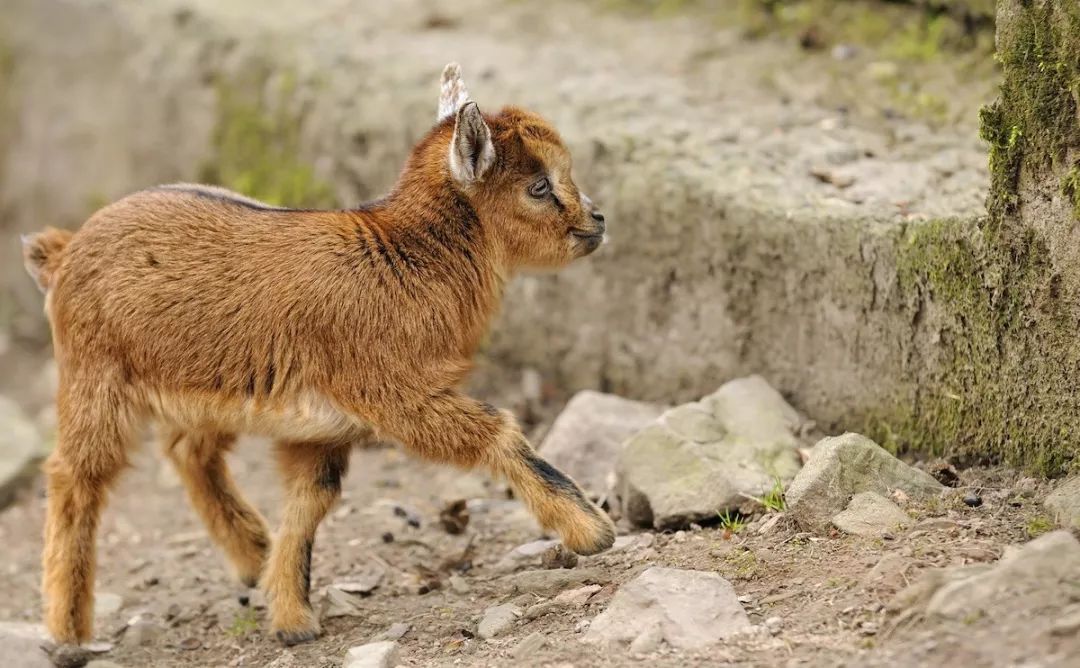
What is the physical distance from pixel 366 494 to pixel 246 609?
1508 mm

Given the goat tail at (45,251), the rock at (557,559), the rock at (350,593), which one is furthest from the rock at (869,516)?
the goat tail at (45,251)

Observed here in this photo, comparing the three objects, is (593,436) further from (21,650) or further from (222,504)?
(21,650)

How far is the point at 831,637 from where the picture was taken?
4.98m

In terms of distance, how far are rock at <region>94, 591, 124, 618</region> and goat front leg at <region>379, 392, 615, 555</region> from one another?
2.46 m

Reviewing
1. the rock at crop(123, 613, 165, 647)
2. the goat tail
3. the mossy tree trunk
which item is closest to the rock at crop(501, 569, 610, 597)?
the mossy tree trunk

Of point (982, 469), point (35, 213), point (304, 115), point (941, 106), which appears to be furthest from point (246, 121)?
point (982, 469)

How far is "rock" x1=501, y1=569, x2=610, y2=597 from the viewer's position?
6.16 meters

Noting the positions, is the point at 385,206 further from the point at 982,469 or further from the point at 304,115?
the point at 304,115

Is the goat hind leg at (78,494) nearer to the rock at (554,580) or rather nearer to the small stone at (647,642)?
the rock at (554,580)

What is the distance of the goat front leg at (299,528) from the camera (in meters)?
6.58

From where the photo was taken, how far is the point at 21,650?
6.34 meters

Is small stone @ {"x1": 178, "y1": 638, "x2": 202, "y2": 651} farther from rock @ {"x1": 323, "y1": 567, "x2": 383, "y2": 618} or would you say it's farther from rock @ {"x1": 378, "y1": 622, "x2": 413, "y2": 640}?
rock @ {"x1": 378, "y1": 622, "x2": 413, "y2": 640}

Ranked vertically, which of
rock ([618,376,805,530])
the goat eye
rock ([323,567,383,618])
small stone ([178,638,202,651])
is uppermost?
the goat eye

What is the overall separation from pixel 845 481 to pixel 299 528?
2608 millimetres
